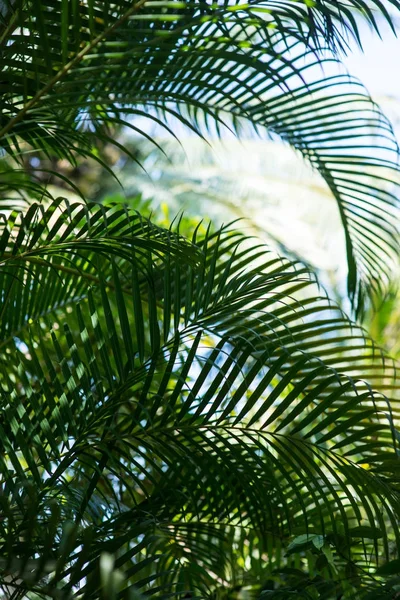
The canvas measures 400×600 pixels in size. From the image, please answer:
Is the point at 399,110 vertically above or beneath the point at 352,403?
above

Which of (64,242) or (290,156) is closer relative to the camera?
(64,242)

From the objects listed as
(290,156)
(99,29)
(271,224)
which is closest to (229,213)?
(271,224)

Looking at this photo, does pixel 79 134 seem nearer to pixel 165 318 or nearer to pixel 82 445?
pixel 165 318

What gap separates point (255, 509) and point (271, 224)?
5720 millimetres

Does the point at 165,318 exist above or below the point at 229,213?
below

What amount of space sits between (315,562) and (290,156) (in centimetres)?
689

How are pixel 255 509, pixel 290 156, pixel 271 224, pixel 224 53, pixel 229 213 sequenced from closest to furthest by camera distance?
pixel 224 53 → pixel 255 509 → pixel 271 224 → pixel 229 213 → pixel 290 156

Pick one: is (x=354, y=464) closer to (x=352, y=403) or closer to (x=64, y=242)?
(x=352, y=403)

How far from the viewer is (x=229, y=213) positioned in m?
7.30

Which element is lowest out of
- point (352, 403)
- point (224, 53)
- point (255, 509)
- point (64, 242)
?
point (255, 509)

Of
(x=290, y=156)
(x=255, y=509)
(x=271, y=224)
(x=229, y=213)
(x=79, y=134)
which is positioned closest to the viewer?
(x=255, y=509)

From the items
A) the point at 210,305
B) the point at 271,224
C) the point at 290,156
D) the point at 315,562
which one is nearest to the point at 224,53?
the point at 210,305

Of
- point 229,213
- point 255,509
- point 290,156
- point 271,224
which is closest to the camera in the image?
point 255,509

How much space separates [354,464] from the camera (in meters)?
1.24
